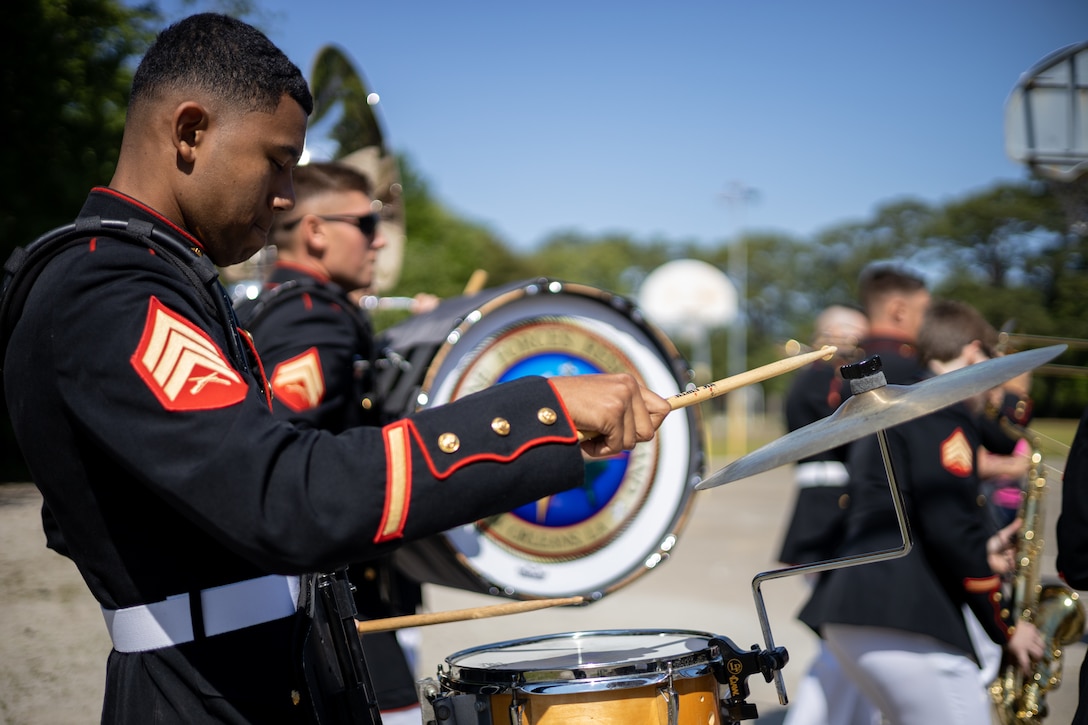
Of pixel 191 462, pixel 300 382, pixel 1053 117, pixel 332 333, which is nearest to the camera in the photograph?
pixel 191 462

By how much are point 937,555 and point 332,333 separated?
79.8 inches

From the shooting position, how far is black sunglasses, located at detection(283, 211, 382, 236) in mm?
3254

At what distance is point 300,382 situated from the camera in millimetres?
2619

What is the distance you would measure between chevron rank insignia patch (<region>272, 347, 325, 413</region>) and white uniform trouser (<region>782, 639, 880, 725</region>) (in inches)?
93.4

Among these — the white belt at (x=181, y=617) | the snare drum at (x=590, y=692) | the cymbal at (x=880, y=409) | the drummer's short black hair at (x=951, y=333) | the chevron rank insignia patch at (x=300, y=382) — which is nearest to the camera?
the white belt at (x=181, y=617)

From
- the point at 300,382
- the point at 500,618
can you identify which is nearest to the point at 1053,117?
the point at 300,382

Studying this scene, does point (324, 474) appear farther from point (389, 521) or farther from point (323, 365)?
point (323, 365)

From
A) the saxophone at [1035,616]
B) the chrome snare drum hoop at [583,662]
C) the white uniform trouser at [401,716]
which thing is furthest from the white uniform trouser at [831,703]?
the chrome snare drum hoop at [583,662]

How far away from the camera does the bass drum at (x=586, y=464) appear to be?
2.46 meters

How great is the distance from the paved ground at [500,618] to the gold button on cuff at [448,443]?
53.6 inches

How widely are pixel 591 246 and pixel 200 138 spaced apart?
78574mm

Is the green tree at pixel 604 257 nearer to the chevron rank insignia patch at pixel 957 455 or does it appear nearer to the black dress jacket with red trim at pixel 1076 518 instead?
the chevron rank insignia patch at pixel 957 455

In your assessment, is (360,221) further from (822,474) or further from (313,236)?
(822,474)

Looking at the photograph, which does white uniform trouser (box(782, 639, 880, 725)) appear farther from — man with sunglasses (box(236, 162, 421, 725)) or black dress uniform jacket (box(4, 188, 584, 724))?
black dress uniform jacket (box(4, 188, 584, 724))
